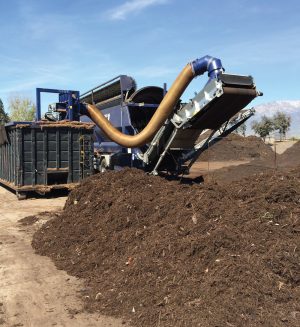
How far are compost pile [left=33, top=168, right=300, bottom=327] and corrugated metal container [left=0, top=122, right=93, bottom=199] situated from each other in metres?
5.21

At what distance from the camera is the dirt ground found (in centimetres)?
464

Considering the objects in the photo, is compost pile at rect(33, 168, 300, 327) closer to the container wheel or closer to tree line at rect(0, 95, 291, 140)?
the container wheel

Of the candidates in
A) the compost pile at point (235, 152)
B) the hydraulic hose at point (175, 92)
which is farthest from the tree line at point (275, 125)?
the hydraulic hose at point (175, 92)

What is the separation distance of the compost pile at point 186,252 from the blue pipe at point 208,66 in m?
2.74

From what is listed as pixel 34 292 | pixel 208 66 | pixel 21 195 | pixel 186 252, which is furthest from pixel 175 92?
pixel 21 195

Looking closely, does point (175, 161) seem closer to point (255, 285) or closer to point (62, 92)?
point (62, 92)

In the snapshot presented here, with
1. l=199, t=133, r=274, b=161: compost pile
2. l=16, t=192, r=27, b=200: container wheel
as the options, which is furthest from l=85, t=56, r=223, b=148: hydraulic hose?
l=199, t=133, r=274, b=161: compost pile

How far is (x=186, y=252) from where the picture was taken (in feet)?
17.3

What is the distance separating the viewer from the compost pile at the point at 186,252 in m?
4.36

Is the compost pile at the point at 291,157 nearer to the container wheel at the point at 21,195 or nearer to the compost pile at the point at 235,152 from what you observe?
the compost pile at the point at 235,152

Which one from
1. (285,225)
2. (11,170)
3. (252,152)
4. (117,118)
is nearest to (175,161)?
(117,118)

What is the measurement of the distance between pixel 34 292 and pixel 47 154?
326 inches

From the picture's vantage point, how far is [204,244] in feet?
17.3

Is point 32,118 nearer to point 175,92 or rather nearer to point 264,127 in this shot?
point 264,127
